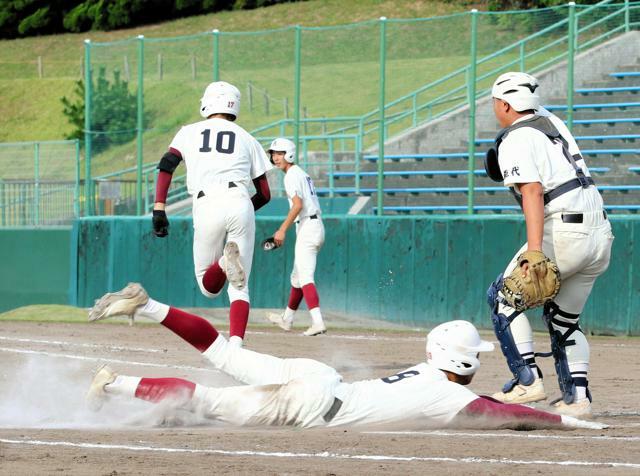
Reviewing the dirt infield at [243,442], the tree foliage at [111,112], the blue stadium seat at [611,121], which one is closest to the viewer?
the dirt infield at [243,442]

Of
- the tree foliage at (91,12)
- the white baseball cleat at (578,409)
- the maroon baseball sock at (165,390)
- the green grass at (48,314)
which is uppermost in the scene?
the tree foliage at (91,12)

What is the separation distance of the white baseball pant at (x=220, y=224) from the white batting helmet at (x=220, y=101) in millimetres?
563

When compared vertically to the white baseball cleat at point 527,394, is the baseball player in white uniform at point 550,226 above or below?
above

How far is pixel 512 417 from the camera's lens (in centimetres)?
683

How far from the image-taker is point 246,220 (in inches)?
364

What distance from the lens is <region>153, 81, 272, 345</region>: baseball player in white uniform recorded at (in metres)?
9.22

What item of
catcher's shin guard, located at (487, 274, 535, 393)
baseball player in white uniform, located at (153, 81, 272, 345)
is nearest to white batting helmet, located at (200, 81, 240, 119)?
baseball player in white uniform, located at (153, 81, 272, 345)

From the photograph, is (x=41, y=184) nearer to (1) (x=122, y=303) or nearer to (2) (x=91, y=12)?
(1) (x=122, y=303)

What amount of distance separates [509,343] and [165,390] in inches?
83.1

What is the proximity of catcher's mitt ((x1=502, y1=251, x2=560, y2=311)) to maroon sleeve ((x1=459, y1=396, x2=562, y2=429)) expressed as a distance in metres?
0.62

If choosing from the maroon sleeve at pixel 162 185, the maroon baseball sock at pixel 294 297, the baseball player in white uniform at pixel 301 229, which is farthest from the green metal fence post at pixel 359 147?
the maroon sleeve at pixel 162 185

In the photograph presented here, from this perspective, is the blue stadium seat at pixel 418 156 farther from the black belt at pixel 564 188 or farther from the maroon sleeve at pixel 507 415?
the maroon sleeve at pixel 507 415

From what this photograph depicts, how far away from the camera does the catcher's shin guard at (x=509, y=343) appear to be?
294 inches

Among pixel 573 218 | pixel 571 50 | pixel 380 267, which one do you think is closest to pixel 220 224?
pixel 573 218
